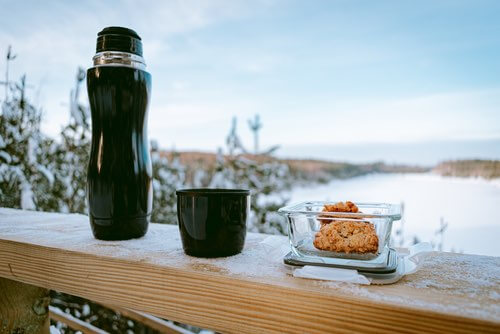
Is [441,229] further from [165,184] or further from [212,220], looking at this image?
[165,184]

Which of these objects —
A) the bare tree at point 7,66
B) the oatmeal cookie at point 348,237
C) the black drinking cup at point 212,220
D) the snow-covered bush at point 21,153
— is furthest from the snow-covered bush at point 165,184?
the oatmeal cookie at point 348,237

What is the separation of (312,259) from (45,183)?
198 cm

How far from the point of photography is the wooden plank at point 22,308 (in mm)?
958

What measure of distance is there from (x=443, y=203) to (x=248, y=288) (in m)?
1.42

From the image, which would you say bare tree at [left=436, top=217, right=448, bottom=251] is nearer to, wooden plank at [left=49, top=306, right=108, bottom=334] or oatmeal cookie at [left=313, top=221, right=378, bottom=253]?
oatmeal cookie at [left=313, top=221, right=378, bottom=253]

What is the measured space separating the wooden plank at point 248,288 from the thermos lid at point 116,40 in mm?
392

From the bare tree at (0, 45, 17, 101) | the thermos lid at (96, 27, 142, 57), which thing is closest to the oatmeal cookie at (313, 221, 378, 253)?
the thermos lid at (96, 27, 142, 57)

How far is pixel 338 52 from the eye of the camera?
1681 millimetres

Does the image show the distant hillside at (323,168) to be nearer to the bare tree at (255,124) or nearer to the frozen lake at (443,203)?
the frozen lake at (443,203)

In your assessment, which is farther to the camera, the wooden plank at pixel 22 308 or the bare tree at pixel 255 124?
the bare tree at pixel 255 124

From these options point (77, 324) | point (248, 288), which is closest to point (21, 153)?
point (77, 324)

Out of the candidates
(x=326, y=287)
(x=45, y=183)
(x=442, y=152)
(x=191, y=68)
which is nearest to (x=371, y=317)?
(x=326, y=287)

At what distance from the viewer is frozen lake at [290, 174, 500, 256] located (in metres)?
1.48

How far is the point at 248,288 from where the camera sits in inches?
19.3
